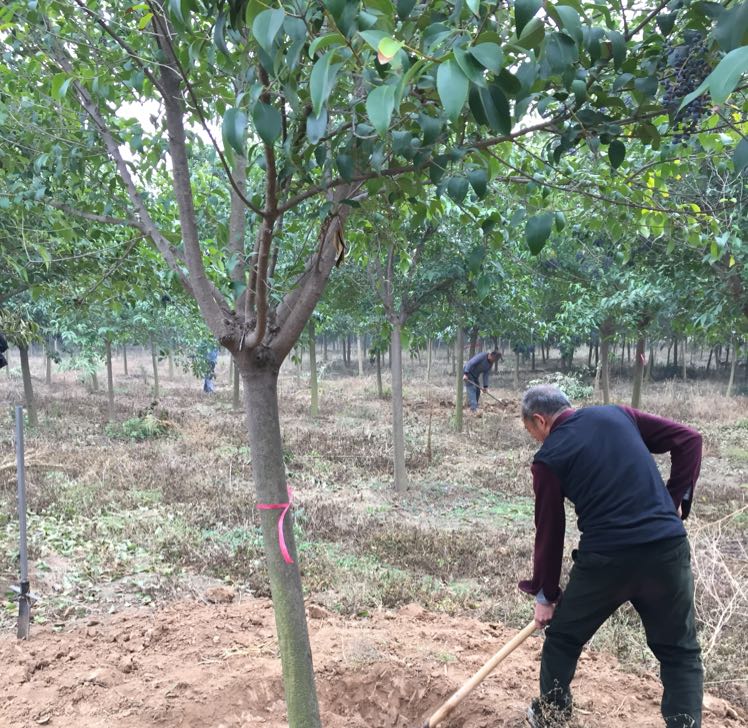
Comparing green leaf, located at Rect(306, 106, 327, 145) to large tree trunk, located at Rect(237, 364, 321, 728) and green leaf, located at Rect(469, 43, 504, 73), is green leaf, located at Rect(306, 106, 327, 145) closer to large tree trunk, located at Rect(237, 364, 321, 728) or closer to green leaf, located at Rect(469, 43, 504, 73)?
green leaf, located at Rect(469, 43, 504, 73)

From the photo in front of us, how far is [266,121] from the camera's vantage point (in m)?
1.21

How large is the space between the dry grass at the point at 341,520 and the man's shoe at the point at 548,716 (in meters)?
0.95

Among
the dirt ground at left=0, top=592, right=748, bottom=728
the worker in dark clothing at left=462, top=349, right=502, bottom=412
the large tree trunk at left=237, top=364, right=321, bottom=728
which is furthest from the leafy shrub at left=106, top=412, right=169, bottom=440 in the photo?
the large tree trunk at left=237, top=364, right=321, bottom=728

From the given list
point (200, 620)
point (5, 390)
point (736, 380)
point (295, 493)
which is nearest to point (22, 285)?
point (295, 493)

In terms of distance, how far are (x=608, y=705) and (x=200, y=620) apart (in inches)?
97.6

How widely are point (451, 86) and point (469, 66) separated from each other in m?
0.06

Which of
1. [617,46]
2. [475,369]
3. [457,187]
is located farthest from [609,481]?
[475,369]

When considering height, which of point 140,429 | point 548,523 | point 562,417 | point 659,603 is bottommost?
point 140,429

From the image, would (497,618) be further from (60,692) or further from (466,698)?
(60,692)

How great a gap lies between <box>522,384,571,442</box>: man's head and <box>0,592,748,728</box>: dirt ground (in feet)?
4.43

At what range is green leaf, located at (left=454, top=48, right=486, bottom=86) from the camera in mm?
821

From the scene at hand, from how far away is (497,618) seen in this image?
13.2 ft

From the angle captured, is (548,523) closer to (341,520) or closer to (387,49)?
(387,49)

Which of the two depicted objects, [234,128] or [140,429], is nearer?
[234,128]
